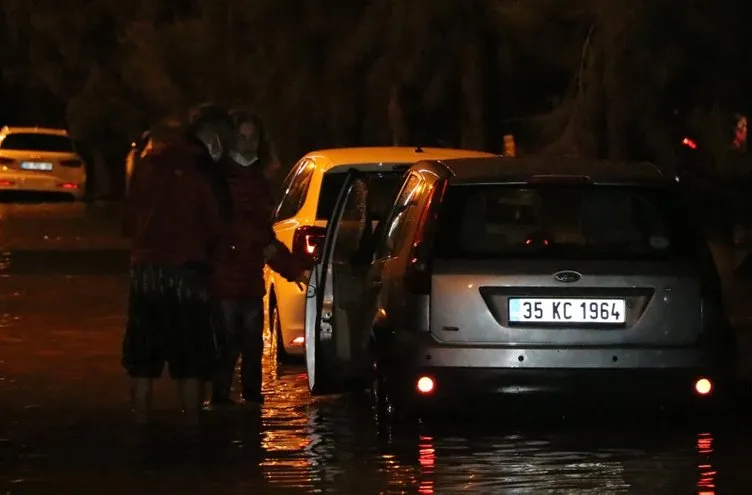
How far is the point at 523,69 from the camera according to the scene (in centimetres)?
2612

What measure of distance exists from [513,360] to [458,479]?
691mm

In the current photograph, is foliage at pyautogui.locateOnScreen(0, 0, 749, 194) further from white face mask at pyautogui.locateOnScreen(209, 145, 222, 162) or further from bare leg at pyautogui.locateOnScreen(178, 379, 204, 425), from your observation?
bare leg at pyautogui.locateOnScreen(178, 379, 204, 425)

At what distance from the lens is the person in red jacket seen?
413 inches

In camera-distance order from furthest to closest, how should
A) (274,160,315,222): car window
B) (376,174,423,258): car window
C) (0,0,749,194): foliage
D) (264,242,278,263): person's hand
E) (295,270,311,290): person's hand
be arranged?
1. (0,0,749,194): foliage
2. (274,160,315,222): car window
3. (295,270,311,290): person's hand
4. (264,242,278,263): person's hand
5. (376,174,423,258): car window

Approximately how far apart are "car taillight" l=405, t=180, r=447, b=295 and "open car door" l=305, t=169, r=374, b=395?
3.96 feet

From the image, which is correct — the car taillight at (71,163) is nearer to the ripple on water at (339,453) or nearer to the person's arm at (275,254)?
the ripple on water at (339,453)

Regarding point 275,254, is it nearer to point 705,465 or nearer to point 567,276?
point 567,276

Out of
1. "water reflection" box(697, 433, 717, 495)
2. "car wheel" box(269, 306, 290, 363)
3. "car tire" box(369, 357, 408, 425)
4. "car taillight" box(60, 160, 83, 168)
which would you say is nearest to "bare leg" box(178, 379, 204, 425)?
"car tire" box(369, 357, 408, 425)

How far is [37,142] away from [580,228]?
28918 mm

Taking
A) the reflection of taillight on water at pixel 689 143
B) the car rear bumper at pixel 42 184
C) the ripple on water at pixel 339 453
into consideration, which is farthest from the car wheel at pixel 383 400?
the car rear bumper at pixel 42 184

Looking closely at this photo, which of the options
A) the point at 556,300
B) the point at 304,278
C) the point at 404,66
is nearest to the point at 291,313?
the point at 304,278

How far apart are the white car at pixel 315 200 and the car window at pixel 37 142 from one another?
2507cm

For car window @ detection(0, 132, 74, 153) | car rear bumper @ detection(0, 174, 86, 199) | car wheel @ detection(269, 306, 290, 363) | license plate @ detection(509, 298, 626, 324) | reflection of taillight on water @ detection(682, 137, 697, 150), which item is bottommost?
car wheel @ detection(269, 306, 290, 363)

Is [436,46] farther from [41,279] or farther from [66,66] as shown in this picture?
[66,66]
